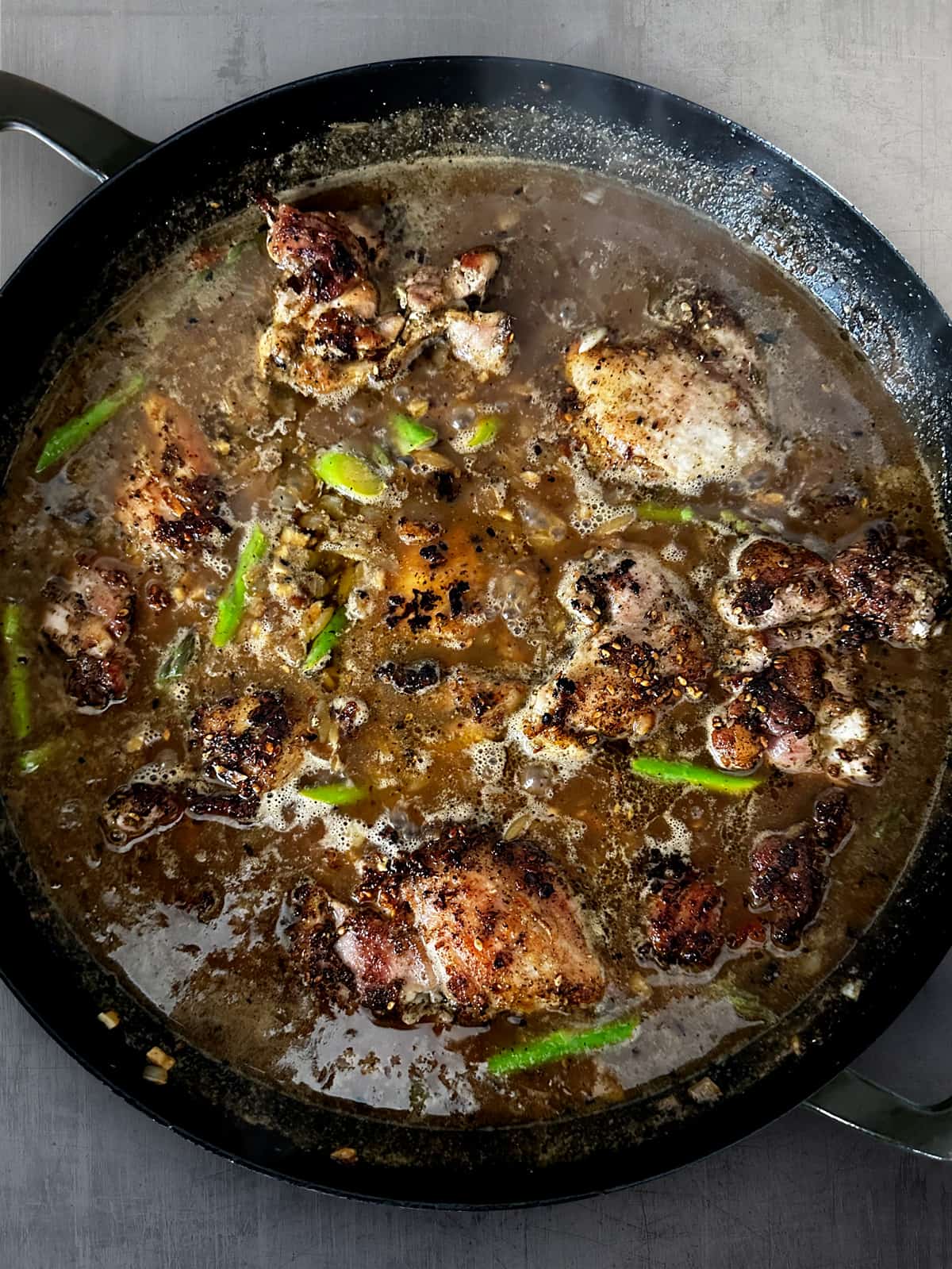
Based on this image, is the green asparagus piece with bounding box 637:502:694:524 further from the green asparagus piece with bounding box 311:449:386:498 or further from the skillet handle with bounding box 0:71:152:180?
the skillet handle with bounding box 0:71:152:180

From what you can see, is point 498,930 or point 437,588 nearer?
Answer: point 498,930

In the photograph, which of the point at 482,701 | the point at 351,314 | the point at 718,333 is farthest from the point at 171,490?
the point at 718,333

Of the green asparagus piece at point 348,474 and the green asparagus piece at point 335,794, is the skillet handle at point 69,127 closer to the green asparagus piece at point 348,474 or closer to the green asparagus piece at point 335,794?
the green asparagus piece at point 348,474

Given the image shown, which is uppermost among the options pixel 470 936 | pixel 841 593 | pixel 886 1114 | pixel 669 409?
pixel 669 409

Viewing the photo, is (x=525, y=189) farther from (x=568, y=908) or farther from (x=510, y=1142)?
(x=510, y=1142)

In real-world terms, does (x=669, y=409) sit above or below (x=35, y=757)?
above

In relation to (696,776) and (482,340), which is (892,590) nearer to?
(696,776)

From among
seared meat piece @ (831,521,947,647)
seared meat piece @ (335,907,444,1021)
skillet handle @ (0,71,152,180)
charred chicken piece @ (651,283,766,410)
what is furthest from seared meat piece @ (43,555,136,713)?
seared meat piece @ (831,521,947,647)
